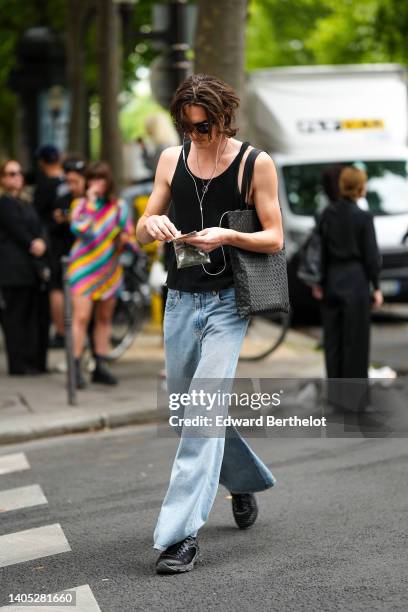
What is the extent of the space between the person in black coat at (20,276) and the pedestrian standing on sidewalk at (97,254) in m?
0.73

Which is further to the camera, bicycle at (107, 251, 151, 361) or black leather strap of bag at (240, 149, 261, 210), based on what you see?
bicycle at (107, 251, 151, 361)

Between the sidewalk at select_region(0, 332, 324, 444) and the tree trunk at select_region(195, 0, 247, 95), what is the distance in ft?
7.90

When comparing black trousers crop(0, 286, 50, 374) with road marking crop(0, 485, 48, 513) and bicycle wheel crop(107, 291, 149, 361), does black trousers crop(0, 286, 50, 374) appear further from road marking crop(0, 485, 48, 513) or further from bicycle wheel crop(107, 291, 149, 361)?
road marking crop(0, 485, 48, 513)

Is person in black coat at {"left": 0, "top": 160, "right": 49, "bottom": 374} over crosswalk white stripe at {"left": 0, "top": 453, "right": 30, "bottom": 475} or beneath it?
over

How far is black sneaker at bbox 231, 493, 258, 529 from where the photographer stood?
17.5 feet

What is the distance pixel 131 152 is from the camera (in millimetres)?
20234

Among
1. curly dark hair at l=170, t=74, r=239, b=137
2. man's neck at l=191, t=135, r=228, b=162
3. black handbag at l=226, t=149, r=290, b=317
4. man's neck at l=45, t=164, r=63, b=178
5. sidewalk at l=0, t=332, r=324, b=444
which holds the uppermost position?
curly dark hair at l=170, t=74, r=239, b=137

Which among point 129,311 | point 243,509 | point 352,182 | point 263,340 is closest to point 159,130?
point 129,311

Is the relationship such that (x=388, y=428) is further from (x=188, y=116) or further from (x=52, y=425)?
(x=188, y=116)

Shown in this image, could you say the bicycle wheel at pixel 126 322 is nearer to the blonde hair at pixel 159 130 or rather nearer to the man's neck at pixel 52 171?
the man's neck at pixel 52 171

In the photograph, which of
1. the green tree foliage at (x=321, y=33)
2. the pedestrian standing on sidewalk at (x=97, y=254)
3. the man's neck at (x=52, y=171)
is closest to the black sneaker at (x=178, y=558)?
the pedestrian standing on sidewalk at (x=97, y=254)

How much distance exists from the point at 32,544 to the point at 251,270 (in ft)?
5.09

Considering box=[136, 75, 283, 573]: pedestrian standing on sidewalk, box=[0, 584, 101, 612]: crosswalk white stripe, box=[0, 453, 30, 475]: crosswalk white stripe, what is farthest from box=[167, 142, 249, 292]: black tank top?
box=[0, 453, 30, 475]: crosswalk white stripe

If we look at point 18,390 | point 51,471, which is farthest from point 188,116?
point 18,390
